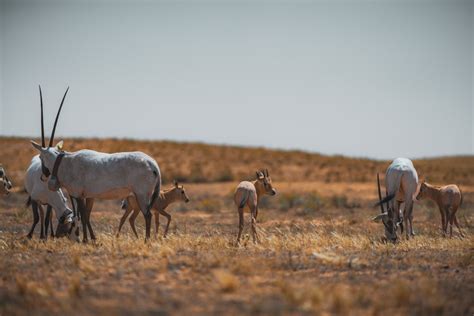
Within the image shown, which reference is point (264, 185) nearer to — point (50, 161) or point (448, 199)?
point (448, 199)

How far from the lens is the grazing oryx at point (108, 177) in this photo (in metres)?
13.3

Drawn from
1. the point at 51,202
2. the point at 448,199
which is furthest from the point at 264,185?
the point at 51,202

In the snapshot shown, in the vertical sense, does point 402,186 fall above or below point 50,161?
below

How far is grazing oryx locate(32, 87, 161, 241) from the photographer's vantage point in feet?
43.5

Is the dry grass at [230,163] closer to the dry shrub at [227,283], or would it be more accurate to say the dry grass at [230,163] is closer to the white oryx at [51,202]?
the white oryx at [51,202]

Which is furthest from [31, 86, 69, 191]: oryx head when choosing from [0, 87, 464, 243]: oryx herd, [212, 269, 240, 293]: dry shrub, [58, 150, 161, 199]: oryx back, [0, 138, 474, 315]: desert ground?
[212, 269, 240, 293]: dry shrub

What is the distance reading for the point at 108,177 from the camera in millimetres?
13281

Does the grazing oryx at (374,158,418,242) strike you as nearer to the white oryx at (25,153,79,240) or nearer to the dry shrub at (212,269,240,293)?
the white oryx at (25,153,79,240)

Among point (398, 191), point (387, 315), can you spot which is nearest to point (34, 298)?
point (387, 315)

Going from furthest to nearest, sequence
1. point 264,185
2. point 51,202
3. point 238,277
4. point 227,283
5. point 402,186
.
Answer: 1. point 264,185
2. point 402,186
3. point 51,202
4. point 238,277
5. point 227,283

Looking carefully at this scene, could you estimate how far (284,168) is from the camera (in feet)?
167

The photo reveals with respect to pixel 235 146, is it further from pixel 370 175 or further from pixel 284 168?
pixel 370 175

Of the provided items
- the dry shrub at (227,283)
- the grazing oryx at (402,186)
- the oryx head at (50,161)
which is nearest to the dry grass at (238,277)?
the dry shrub at (227,283)

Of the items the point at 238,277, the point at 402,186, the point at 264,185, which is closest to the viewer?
the point at 238,277
